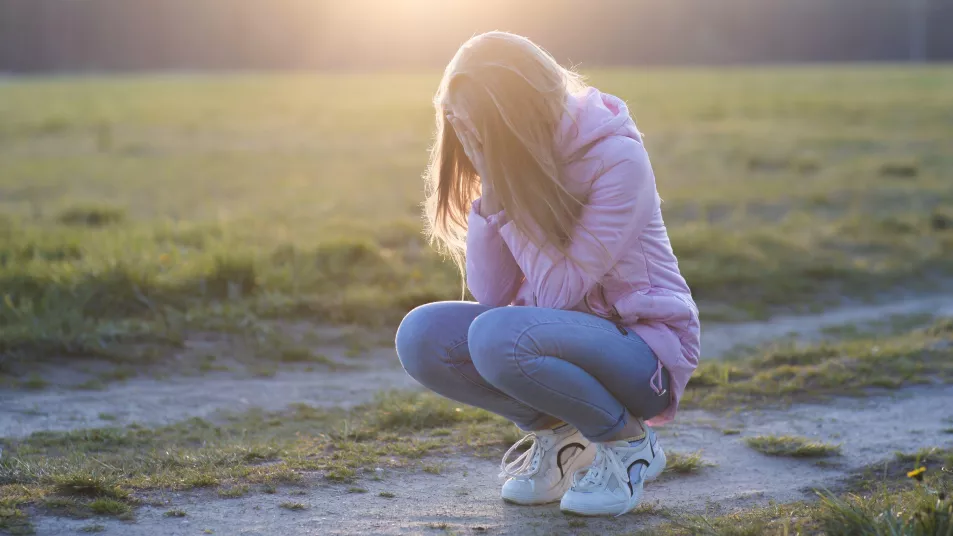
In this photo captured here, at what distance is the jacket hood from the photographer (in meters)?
3.07

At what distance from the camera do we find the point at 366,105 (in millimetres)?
27469

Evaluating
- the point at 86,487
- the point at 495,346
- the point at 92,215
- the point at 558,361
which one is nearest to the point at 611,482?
the point at 558,361

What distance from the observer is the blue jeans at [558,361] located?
3086 millimetres

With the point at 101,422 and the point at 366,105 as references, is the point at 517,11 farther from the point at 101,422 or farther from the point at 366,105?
the point at 101,422

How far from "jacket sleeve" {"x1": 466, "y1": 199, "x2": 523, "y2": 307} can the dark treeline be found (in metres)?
54.6

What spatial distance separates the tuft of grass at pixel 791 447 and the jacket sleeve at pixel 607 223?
1.32 metres

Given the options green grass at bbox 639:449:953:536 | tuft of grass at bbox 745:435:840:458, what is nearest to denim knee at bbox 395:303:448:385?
green grass at bbox 639:449:953:536

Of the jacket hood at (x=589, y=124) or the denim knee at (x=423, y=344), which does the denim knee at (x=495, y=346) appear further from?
the jacket hood at (x=589, y=124)

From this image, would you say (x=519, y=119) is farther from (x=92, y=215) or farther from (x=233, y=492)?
(x=92, y=215)

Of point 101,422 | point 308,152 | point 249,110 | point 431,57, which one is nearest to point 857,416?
point 101,422

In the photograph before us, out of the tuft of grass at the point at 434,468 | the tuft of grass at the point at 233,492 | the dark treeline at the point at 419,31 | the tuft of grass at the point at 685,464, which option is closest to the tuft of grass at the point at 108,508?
the tuft of grass at the point at 233,492

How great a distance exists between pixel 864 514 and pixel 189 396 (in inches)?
122

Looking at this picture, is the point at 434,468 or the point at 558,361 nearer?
the point at 558,361

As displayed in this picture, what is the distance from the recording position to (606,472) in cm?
321
